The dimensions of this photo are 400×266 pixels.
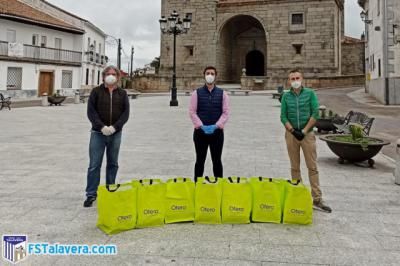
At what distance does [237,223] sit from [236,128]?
7445 millimetres

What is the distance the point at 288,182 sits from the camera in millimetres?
3750

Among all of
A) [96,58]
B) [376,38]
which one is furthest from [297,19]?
[96,58]

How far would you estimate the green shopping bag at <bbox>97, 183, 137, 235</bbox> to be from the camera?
3385 mm

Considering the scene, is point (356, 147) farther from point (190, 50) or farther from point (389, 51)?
point (190, 50)

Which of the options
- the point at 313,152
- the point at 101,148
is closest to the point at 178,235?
the point at 101,148

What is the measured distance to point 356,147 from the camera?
20.0ft

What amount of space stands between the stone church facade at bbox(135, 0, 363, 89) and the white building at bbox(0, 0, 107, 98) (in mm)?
7742

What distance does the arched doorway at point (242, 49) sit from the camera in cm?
3647

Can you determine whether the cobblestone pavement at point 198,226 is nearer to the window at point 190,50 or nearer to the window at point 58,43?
the window at point 58,43

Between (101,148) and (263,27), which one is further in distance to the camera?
(263,27)

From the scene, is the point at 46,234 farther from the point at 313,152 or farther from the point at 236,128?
the point at 236,128

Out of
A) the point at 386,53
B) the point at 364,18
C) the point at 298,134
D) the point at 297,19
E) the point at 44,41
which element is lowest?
the point at 298,134

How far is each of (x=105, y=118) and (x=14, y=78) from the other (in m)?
27.4

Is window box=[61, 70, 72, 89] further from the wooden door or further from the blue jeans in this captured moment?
A: the blue jeans
